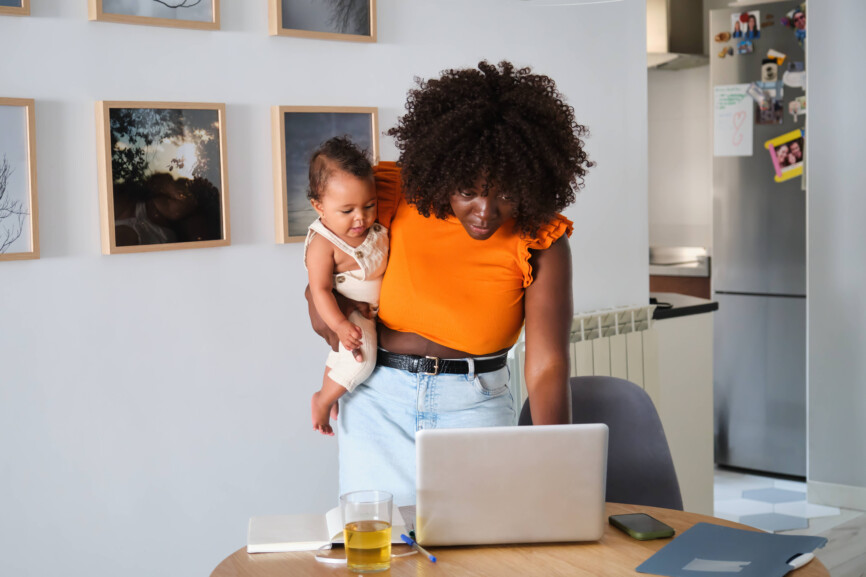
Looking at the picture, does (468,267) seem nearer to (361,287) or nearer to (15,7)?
(361,287)

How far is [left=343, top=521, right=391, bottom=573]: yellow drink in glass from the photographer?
131cm

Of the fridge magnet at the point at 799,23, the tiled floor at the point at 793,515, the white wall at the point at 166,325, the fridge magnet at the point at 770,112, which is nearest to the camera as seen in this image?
the white wall at the point at 166,325

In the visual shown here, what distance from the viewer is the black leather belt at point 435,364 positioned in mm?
1676

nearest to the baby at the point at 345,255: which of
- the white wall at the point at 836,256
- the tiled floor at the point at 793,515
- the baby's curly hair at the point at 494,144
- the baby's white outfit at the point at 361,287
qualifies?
the baby's white outfit at the point at 361,287

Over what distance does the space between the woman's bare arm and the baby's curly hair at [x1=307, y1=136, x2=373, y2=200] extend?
1.22ft

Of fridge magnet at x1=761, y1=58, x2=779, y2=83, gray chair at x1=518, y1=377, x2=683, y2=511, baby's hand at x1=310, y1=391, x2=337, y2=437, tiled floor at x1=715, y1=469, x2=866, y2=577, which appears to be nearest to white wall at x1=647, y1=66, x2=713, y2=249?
fridge magnet at x1=761, y1=58, x2=779, y2=83

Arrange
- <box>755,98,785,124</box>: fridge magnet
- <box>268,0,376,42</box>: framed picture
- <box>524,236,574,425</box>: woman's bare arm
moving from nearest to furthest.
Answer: <box>524,236,574,425</box>: woman's bare arm → <box>268,0,376,42</box>: framed picture → <box>755,98,785,124</box>: fridge magnet

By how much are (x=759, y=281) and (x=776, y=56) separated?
1.05 metres

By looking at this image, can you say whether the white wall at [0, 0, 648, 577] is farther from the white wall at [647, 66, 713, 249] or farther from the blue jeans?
the white wall at [647, 66, 713, 249]

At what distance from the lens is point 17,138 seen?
2.05 m

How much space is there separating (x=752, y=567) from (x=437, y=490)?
1.48 ft

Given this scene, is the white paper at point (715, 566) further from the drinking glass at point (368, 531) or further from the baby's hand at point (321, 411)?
the baby's hand at point (321, 411)

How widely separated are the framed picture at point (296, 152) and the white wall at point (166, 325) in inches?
1.5

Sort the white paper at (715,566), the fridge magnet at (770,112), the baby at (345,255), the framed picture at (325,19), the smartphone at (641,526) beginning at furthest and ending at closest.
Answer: the fridge magnet at (770,112), the framed picture at (325,19), the baby at (345,255), the smartphone at (641,526), the white paper at (715,566)
